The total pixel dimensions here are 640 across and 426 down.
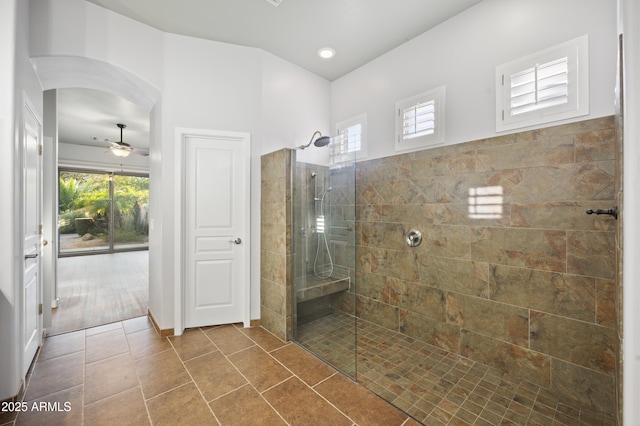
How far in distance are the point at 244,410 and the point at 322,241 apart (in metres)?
1.55

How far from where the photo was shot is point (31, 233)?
2.38m

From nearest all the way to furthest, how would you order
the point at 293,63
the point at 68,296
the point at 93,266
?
the point at 293,63
the point at 68,296
the point at 93,266

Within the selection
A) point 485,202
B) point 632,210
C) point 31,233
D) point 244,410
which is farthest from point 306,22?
point 244,410

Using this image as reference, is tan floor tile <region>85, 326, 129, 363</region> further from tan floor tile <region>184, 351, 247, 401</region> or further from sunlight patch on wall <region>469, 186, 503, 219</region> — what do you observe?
sunlight patch on wall <region>469, 186, 503, 219</region>

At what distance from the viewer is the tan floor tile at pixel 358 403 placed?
1784mm

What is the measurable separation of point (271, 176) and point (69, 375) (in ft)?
7.80

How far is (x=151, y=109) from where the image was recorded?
3330mm

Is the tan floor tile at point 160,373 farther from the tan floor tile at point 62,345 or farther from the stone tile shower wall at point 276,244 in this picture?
the stone tile shower wall at point 276,244

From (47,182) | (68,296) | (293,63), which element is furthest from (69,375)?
(293,63)

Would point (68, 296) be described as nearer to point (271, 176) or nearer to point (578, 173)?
point (271, 176)

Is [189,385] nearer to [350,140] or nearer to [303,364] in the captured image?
[303,364]

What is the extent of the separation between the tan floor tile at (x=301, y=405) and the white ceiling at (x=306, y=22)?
10.5 feet

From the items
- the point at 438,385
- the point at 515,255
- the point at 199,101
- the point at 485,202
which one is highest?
the point at 199,101

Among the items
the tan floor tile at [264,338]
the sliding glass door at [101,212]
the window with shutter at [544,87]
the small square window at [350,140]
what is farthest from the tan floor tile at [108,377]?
the sliding glass door at [101,212]
